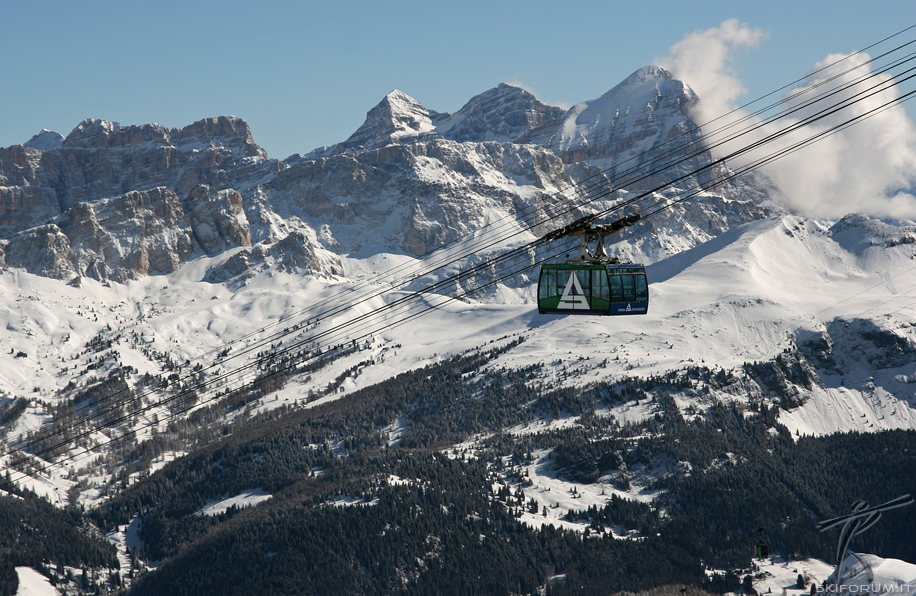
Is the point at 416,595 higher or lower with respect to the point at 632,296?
lower

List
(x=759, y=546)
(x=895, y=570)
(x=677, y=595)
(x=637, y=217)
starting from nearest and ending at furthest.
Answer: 1. (x=637, y=217)
2. (x=759, y=546)
3. (x=895, y=570)
4. (x=677, y=595)

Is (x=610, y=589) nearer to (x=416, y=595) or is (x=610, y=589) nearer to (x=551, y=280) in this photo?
(x=416, y=595)

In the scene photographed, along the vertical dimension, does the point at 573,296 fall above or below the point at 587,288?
below

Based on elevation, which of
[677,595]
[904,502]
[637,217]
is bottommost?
[677,595]

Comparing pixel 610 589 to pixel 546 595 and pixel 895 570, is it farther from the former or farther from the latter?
pixel 895 570

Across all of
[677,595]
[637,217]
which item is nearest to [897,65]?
[637,217]

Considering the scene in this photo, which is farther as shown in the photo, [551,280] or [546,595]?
[546,595]

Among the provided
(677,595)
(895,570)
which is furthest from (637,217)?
(677,595)

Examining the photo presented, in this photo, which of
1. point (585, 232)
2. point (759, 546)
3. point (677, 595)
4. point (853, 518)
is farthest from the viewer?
point (677, 595)
